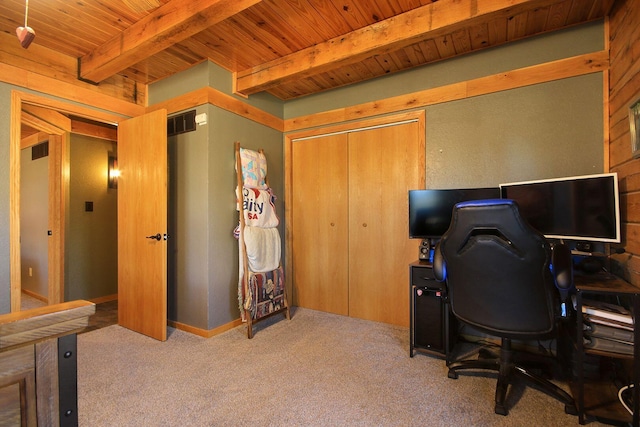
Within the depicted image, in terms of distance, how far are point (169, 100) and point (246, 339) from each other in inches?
95.2

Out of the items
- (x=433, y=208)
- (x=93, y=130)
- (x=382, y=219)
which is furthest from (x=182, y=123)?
(x=433, y=208)

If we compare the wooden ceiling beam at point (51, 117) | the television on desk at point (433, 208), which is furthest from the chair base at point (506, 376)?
the wooden ceiling beam at point (51, 117)

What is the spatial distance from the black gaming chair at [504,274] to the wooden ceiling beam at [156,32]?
5.84ft

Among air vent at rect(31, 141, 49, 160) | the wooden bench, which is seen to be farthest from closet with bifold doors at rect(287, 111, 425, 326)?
air vent at rect(31, 141, 49, 160)

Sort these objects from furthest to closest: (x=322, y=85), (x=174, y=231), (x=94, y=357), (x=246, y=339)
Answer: (x=322, y=85), (x=174, y=231), (x=246, y=339), (x=94, y=357)

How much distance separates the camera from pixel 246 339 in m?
2.68

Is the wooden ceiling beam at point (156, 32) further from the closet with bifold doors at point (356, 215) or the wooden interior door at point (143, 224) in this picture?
the closet with bifold doors at point (356, 215)

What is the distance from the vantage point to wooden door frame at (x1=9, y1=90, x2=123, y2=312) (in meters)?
2.32

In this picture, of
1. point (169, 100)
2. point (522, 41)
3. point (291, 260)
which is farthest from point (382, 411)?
point (169, 100)

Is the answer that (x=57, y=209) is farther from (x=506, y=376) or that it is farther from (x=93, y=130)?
(x=506, y=376)

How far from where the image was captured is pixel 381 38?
2244 millimetres

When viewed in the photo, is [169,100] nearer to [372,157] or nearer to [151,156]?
[151,156]

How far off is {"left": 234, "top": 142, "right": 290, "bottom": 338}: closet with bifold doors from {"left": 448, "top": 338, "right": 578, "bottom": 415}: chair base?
5.48 ft

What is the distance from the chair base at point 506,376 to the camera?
1656 mm
